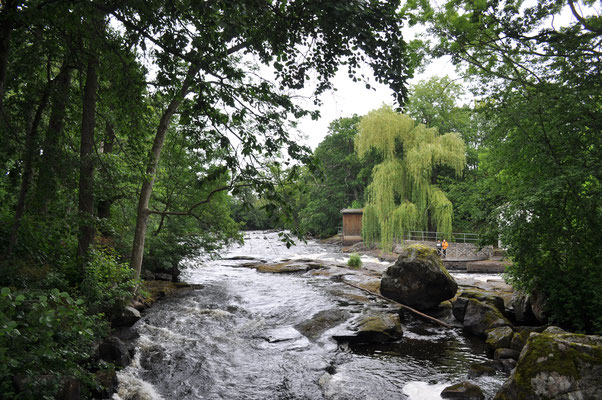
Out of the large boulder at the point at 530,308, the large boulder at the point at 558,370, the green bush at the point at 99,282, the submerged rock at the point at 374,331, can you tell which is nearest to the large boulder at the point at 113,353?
the green bush at the point at 99,282

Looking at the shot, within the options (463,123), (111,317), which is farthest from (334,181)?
(111,317)

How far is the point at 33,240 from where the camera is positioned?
226 inches

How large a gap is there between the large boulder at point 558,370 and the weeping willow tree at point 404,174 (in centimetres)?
1702

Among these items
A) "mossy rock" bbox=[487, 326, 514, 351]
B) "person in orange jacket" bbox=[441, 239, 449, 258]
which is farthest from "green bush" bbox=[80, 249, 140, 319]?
"person in orange jacket" bbox=[441, 239, 449, 258]

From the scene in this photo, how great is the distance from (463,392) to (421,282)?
5.35m

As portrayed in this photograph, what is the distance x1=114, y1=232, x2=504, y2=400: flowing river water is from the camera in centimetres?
613

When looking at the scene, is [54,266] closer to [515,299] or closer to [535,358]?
[535,358]

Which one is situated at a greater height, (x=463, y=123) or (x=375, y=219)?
(x=463, y=123)

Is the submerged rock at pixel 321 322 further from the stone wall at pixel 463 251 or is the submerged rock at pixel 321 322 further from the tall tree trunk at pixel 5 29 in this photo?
the stone wall at pixel 463 251

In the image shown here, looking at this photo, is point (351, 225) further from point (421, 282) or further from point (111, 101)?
point (111, 101)

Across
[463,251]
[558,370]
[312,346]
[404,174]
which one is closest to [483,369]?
[558,370]

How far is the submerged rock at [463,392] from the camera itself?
5.67m

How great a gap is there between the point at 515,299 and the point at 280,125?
877cm

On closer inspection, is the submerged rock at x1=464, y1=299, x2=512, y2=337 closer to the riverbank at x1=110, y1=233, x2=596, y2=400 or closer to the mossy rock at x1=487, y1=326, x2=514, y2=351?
the riverbank at x1=110, y1=233, x2=596, y2=400
